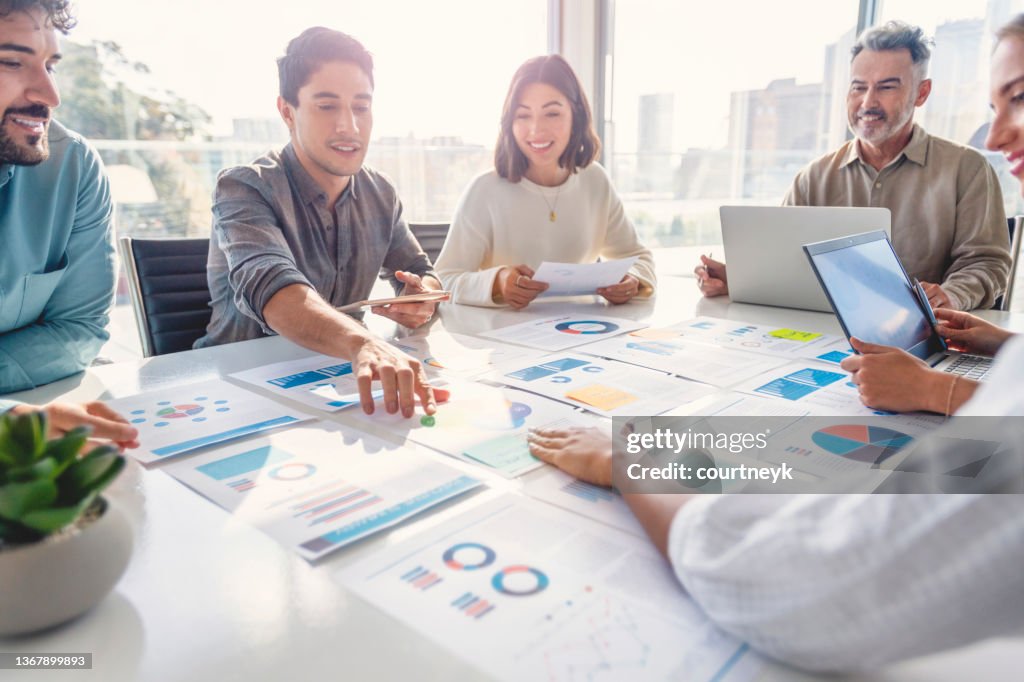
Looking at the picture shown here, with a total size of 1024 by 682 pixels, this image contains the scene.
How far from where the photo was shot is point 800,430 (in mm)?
923

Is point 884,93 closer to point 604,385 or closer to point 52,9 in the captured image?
point 604,385

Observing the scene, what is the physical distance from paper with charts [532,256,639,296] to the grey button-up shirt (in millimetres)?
440

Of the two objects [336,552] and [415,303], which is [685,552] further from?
[415,303]

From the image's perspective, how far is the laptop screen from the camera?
1.14m

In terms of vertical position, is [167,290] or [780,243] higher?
[780,243]

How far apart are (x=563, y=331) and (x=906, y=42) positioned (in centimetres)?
164

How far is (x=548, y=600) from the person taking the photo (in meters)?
0.57

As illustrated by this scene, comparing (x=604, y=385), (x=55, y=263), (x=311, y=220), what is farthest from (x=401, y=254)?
(x=604, y=385)

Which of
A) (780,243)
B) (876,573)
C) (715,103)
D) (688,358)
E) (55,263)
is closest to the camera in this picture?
(876,573)

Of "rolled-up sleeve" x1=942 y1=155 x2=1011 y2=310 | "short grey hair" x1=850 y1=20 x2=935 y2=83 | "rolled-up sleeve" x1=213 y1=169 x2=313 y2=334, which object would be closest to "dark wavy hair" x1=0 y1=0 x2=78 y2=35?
"rolled-up sleeve" x1=213 y1=169 x2=313 y2=334

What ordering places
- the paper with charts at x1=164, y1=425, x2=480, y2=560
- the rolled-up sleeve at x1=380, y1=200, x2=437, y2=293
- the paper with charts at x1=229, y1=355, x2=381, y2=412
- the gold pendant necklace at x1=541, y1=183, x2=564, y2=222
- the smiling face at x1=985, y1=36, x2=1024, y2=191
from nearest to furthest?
1. the paper with charts at x1=164, y1=425, x2=480, y2=560
2. the paper with charts at x1=229, y1=355, x2=381, y2=412
3. the smiling face at x1=985, y1=36, x2=1024, y2=191
4. the rolled-up sleeve at x1=380, y1=200, x2=437, y2=293
5. the gold pendant necklace at x1=541, y1=183, x2=564, y2=222

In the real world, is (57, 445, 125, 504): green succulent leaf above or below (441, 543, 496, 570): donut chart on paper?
above

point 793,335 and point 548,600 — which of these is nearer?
point 548,600

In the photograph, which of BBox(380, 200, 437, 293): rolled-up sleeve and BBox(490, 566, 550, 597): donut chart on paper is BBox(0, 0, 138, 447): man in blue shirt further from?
BBox(490, 566, 550, 597): donut chart on paper
